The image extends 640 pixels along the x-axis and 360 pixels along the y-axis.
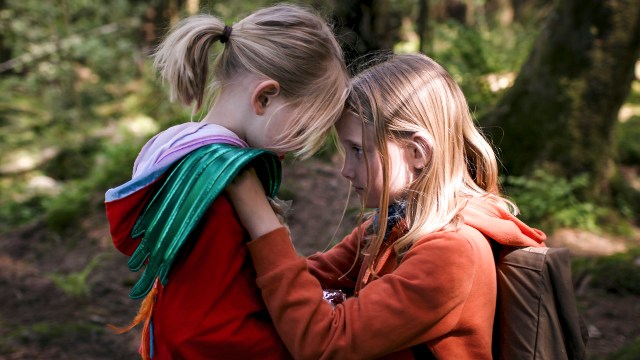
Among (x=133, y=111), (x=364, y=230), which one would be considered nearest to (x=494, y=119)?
(x=364, y=230)

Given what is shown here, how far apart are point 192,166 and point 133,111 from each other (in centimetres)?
1225

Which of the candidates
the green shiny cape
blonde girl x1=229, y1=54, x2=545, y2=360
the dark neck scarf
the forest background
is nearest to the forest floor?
the forest background

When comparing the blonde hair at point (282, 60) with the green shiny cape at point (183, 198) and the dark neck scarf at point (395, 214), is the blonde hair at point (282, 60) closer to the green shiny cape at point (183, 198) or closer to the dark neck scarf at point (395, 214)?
the green shiny cape at point (183, 198)

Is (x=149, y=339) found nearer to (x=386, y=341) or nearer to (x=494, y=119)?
(x=386, y=341)

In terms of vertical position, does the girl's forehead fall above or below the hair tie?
below

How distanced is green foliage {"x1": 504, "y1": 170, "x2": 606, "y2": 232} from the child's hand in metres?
4.00

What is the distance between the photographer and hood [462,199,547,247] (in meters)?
2.05

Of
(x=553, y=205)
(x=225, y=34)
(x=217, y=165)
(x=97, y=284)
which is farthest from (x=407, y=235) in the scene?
(x=97, y=284)

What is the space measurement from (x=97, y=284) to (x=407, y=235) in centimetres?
400

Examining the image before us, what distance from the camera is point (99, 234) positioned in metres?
6.56

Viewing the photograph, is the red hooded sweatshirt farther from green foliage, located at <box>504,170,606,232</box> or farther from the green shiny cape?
green foliage, located at <box>504,170,606,232</box>

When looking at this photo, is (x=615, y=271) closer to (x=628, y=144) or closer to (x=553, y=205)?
(x=553, y=205)

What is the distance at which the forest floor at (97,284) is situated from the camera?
13.5ft

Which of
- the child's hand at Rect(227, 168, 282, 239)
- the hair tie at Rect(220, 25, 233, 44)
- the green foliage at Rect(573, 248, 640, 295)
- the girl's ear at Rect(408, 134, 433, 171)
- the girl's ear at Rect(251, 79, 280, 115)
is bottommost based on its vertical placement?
the green foliage at Rect(573, 248, 640, 295)
